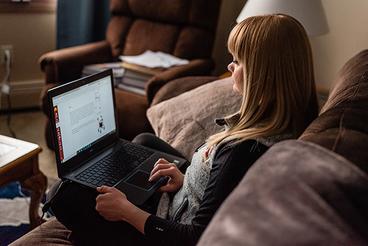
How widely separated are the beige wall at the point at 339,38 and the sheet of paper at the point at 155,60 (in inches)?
29.7

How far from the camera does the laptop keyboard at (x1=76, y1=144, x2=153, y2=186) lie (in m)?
1.45

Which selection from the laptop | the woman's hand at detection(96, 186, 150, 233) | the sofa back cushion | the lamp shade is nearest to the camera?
the woman's hand at detection(96, 186, 150, 233)

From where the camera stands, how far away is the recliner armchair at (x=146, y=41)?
107 inches

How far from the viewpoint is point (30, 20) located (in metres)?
3.29

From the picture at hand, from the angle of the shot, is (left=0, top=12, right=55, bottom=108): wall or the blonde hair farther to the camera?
(left=0, top=12, right=55, bottom=108): wall

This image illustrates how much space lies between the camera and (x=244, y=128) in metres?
1.22

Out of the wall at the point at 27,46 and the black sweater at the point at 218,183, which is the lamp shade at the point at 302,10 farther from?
the wall at the point at 27,46

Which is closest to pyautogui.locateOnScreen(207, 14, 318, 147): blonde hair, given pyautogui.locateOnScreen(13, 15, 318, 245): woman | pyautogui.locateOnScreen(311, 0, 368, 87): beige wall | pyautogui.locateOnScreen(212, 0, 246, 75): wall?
pyautogui.locateOnScreen(13, 15, 318, 245): woman

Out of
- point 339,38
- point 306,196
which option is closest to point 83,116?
point 306,196

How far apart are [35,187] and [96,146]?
42 centimetres

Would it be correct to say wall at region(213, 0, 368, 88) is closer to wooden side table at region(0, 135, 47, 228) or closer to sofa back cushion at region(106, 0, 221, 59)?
sofa back cushion at region(106, 0, 221, 59)

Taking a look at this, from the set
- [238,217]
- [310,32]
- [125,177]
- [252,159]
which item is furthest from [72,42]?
[238,217]

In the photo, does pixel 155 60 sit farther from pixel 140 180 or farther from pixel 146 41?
pixel 140 180

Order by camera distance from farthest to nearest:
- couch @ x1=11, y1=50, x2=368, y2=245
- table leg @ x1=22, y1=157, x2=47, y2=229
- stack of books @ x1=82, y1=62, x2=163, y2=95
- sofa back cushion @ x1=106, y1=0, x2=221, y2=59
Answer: sofa back cushion @ x1=106, y1=0, x2=221, y2=59 → stack of books @ x1=82, y1=62, x2=163, y2=95 → table leg @ x1=22, y1=157, x2=47, y2=229 → couch @ x1=11, y1=50, x2=368, y2=245
